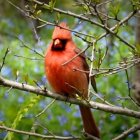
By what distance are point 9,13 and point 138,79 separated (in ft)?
16.1

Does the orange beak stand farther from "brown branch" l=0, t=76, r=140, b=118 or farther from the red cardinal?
"brown branch" l=0, t=76, r=140, b=118

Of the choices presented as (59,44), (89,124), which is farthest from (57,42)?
(89,124)

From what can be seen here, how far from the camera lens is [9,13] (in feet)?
29.6

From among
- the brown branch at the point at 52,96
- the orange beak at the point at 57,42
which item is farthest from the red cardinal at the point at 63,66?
the brown branch at the point at 52,96

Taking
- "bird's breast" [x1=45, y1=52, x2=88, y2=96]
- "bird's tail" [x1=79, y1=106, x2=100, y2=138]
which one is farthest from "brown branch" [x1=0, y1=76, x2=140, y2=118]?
"bird's tail" [x1=79, y1=106, x2=100, y2=138]

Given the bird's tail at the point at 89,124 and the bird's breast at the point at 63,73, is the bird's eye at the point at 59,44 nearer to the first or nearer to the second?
Result: the bird's breast at the point at 63,73

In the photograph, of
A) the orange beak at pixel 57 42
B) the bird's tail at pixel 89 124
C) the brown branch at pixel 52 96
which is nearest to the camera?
the brown branch at pixel 52 96

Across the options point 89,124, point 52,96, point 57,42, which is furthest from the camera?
point 89,124

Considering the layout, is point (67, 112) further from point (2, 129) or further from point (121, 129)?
point (2, 129)

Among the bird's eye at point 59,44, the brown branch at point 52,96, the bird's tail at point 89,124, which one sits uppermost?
the bird's eye at point 59,44

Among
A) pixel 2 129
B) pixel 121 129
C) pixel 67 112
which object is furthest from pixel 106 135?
pixel 2 129

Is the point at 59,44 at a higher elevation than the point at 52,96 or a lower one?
higher

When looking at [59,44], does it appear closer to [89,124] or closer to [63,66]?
[63,66]

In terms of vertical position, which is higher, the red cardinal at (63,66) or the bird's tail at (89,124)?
the red cardinal at (63,66)
